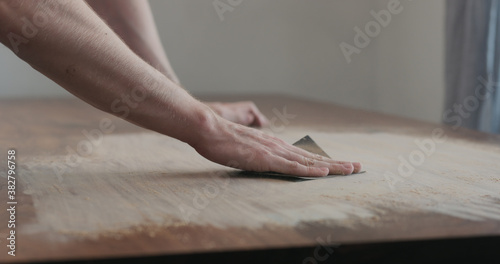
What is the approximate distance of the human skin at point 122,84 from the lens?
1.05m

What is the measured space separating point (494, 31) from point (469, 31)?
10 centimetres

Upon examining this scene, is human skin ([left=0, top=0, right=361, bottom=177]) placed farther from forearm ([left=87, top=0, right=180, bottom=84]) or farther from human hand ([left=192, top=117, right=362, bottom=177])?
forearm ([left=87, top=0, right=180, bottom=84])

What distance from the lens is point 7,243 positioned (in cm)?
80

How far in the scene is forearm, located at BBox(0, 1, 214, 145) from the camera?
3.43 ft

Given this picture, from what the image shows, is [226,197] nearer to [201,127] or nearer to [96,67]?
[201,127]

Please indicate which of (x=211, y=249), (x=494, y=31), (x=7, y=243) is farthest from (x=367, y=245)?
(x=494, y=31)

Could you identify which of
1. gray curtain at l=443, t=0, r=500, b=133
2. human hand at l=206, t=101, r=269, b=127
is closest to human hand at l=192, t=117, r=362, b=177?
human hand at l=206, t=101, r=269, b=127

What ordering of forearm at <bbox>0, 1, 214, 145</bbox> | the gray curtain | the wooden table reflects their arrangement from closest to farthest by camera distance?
the wooden table < forearm at <bbox>0, 1, 214, 145</bbox> < the gray curtain

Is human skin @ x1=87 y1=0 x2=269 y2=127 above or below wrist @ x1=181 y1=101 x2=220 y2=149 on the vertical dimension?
above

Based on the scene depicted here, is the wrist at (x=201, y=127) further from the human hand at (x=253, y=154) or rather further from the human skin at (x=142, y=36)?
the human skin at (x=142, y=36)

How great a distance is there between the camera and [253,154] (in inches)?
46.8

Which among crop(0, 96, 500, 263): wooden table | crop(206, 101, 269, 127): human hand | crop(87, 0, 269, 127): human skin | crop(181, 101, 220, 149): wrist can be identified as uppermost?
crop(87, 0, 269, 127): human skin

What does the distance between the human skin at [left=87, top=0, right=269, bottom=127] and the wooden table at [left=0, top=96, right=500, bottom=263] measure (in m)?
0.28

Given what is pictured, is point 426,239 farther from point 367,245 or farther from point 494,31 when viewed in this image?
point 494,31
